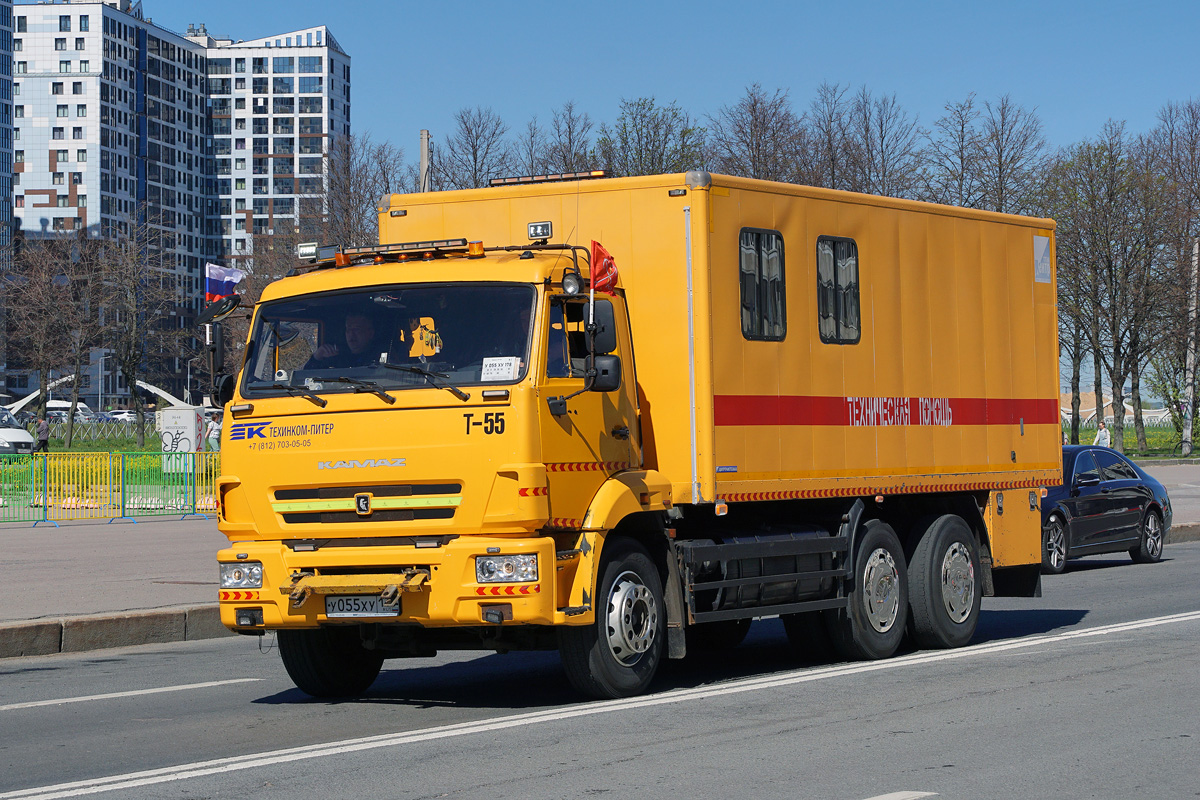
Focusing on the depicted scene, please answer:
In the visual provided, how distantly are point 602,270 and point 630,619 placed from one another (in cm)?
209

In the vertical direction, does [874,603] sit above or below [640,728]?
above

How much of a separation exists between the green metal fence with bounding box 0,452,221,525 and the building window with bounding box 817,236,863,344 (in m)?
17.4

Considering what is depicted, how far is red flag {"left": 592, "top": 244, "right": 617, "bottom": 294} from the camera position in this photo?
8.84m

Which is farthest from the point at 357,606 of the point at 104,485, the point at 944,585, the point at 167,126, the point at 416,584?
the point at 167,126

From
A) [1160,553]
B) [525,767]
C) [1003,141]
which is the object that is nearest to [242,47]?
[1003,141]

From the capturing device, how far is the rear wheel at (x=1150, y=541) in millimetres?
21156

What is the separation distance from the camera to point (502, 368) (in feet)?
27.7

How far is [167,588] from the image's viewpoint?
618 inches

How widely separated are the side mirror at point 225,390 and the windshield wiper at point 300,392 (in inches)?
15.8

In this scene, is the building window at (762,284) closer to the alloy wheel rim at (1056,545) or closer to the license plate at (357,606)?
the license plate at (357,606)

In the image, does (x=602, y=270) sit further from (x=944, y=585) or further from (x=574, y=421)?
(x=944, y=585)

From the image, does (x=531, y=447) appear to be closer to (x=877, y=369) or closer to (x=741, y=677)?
(x=741, y=677)

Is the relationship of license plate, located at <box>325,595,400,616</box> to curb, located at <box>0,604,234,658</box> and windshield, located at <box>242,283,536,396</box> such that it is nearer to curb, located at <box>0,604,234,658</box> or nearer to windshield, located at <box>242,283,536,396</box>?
windshield, located at <box>242,283,536,396</box>

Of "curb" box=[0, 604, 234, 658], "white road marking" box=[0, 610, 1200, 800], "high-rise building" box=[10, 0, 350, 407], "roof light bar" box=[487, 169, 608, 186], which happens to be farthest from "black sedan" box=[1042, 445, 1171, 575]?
"high-rise building" box=[10, 0, 350, 407]
